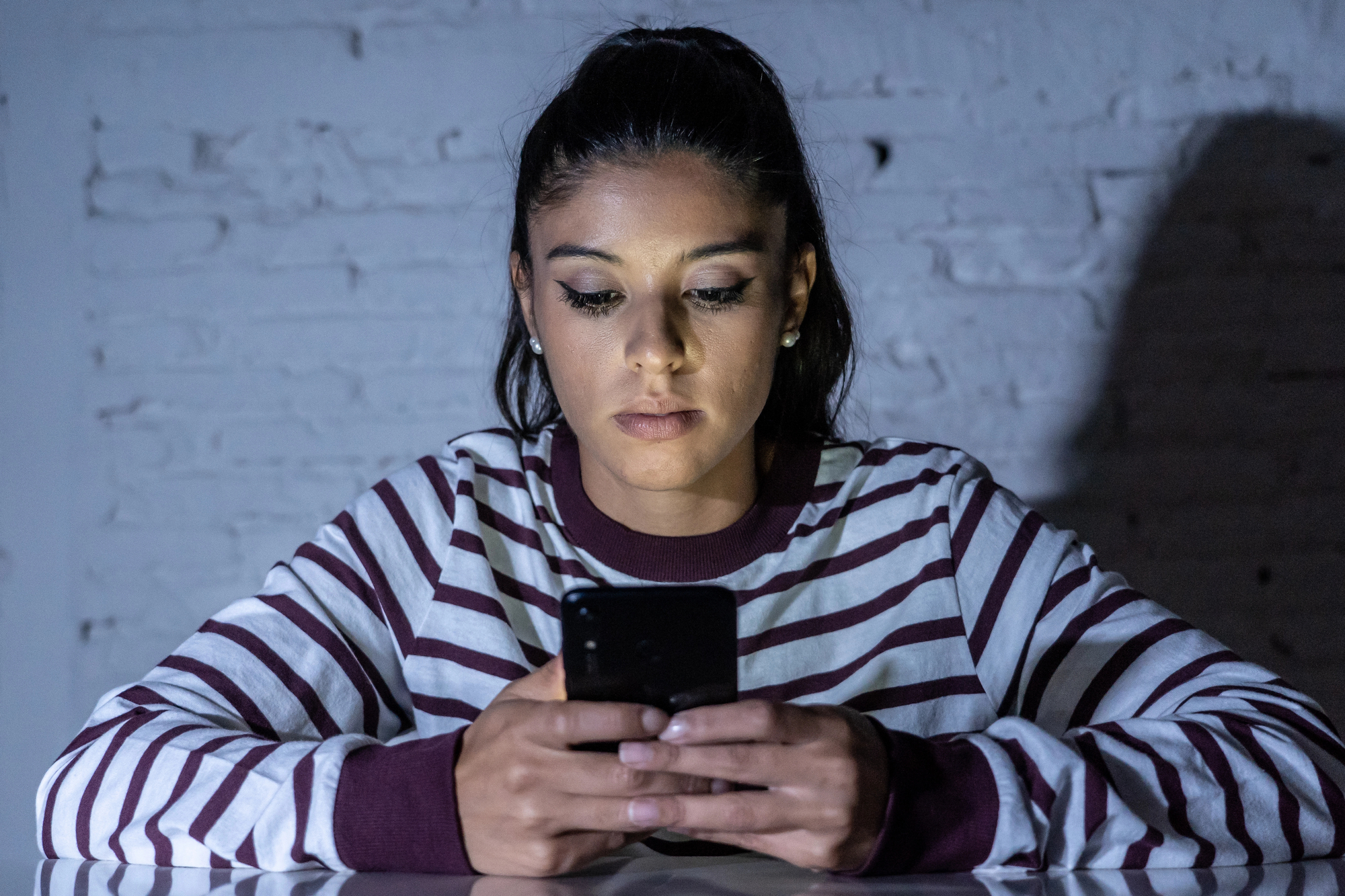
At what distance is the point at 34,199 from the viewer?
1.65 m

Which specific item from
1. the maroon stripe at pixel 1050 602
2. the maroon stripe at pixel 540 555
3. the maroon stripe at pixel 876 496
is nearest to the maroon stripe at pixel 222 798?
the maroon stripe at pixel 540 555

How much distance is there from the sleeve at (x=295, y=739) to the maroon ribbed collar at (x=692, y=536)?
13cm

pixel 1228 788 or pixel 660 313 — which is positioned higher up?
pixel 660 313

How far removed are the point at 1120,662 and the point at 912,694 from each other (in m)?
0.19

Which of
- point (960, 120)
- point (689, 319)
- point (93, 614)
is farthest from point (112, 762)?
point (960, 120)

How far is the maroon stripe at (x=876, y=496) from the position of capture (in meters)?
1.17

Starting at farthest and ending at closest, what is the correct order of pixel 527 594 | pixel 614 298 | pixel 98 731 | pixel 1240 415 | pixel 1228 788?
pixel 1240 415 → pixel 527 594 → pixel 614 298 → pixel 98 731 → pixel 1228 788

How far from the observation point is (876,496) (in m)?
1.20

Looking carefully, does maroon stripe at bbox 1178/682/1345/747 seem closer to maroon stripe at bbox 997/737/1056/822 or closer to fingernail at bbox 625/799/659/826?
maroon stripe at bbox 997/737/1056/822

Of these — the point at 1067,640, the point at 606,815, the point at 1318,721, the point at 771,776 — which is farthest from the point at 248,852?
the point at 1318,721

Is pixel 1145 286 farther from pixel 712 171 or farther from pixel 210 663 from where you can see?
pixel 210 663

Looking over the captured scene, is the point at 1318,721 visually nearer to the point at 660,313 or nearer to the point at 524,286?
the point at 660,313

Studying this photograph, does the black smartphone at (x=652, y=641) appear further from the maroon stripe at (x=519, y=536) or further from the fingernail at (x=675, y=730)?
the maroon stripe at (x=519, y=536)

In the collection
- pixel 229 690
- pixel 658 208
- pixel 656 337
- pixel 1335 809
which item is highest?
pixel 658 208
